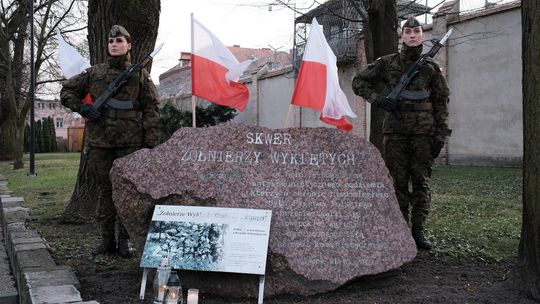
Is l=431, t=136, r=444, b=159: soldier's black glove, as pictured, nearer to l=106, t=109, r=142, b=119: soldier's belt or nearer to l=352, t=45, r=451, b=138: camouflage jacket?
l=352, t=45, r=451, b=138: camouflage jacket

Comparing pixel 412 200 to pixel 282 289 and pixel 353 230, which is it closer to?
pixel 353 230

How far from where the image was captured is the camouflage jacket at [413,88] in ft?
16.4

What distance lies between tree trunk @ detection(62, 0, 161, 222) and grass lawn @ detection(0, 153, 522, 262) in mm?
582

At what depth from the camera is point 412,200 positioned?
518cm

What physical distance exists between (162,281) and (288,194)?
1.20 metres

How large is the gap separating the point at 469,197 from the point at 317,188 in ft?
19.2

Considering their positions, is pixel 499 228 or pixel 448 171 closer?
pixel 499 228

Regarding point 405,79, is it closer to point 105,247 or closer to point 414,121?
point 414,121

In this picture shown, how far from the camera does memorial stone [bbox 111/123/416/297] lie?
3.85 meters

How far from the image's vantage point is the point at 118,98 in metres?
5.00

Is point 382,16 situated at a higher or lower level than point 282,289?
higher

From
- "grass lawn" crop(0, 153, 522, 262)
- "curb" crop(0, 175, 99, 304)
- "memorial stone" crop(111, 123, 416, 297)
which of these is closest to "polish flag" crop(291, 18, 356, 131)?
"grass lawn" crop(0, 153, 522, 262)

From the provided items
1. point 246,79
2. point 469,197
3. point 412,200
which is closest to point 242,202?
point 412,200

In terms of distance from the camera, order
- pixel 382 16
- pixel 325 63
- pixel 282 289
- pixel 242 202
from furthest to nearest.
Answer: pixel 382 16 < pixel 325 63 < pixel 242 202 < pixel 282 289
